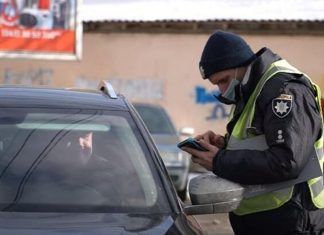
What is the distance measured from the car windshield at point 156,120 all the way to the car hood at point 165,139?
158 mm

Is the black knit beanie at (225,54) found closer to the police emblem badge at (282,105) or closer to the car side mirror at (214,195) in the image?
the police emblem badge at (282,105)

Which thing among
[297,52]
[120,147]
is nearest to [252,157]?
[120,147]

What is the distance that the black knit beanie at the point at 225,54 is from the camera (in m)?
3.54

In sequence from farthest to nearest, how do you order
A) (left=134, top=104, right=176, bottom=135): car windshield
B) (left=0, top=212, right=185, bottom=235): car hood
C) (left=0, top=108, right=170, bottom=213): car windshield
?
1. (left=134, top=104, right=176, bottom=135): car windshield
2. (left=0, top=108, right=170, bottom=213): car windshield
3. (left=0, top=212, right=185, bottom=235): car hood

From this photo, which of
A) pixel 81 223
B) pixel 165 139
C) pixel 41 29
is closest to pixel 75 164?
pixel 81 223

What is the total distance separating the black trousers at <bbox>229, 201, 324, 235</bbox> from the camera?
3398 millimetres

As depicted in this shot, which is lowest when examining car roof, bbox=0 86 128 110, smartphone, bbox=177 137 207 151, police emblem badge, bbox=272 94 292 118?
smartphone, bbox=177 137 207 151

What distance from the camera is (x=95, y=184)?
3342mm

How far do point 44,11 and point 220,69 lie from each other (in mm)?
11675

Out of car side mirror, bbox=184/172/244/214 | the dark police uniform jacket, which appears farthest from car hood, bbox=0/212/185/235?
the dark police uniform jacket

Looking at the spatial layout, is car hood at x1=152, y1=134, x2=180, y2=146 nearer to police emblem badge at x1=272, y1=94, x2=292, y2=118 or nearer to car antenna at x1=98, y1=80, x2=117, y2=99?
car antenna at x1=98, y1=80, x2=117, y2=99

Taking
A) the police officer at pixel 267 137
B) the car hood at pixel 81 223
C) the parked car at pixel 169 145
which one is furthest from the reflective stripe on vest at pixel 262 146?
the parked car at pixel 169 145

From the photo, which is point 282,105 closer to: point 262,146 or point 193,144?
point 262,146

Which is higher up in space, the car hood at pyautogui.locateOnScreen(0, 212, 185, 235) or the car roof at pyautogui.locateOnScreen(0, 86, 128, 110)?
the car roof at pyautogui.locateOnScreen(0, 86, 128, 110)
